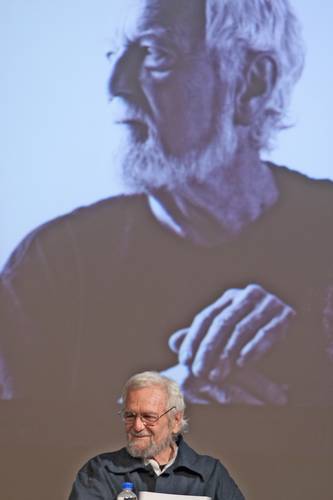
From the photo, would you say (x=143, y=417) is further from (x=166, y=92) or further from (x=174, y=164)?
(x=166, y=92)

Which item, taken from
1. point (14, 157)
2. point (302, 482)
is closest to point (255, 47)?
point (14, 157)

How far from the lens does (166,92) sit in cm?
526

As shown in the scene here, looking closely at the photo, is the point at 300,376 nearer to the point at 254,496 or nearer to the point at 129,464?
the point at 254,496

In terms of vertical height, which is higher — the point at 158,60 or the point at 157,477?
the point at 158,60

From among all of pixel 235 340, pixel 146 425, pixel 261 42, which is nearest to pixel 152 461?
pixel 146 425

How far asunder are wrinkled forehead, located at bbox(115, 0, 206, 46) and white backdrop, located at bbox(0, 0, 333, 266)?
82mm

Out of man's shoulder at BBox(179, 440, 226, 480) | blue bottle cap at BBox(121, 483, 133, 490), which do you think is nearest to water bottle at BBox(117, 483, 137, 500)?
blue bottle cap at BBox(121, 483, 133, 490)

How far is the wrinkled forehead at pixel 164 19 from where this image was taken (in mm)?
5230

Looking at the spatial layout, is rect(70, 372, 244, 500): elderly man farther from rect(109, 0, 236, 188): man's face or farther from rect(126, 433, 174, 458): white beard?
rect(109, 0, 236, 188): man's face

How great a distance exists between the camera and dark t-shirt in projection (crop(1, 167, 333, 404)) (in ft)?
16.8

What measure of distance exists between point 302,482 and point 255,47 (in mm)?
2011

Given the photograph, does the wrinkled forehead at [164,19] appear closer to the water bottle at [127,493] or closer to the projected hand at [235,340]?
the projected hand at [235,340]

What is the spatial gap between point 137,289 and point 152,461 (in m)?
1.55

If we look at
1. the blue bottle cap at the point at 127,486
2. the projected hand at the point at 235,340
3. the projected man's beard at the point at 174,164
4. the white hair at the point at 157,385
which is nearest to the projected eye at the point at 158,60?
the projected man's beard at the point at 174,164
